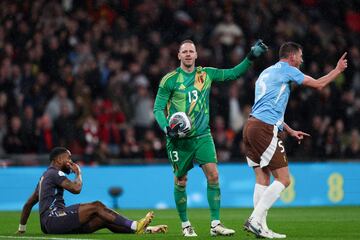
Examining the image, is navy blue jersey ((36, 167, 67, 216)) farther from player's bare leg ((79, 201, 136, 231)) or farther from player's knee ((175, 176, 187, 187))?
player's knee ((175, 176, 187, 187))

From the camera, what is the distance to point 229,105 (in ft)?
75.6

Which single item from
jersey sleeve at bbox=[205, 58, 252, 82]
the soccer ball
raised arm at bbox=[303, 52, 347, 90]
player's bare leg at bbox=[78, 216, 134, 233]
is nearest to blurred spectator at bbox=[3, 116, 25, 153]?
player's bare leg at bbox=[78, 216, 134, 233]

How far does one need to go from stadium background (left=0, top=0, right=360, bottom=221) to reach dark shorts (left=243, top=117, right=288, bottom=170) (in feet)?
30.8

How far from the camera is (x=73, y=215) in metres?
12.5

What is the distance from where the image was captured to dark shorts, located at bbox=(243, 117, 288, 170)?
12.0 metres

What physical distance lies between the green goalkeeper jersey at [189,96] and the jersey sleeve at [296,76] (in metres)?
0.65

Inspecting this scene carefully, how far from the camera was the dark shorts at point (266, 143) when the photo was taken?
473 inches

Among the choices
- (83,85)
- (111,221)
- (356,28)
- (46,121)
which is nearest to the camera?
(111,221)

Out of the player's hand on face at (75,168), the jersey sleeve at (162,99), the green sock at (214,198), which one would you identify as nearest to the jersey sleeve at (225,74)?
the jersey sleeve at (162,99)

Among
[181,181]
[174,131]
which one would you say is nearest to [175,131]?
[174,131]

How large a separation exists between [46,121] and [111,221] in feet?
28.4

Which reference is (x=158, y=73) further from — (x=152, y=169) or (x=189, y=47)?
(x=189, y=47)

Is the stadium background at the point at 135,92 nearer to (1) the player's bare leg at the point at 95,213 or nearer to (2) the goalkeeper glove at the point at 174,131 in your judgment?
(1) the player's bare leg at the point at 95,213

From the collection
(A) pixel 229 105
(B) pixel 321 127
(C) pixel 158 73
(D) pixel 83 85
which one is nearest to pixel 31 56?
(D) pixel 83 85
